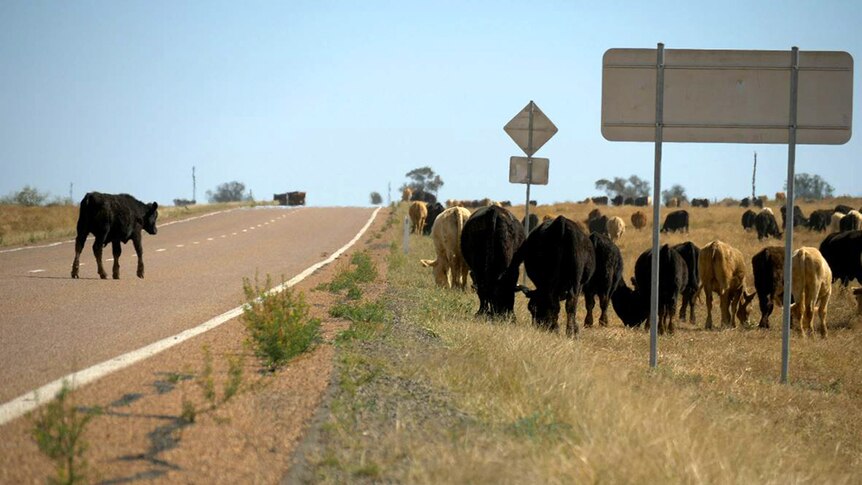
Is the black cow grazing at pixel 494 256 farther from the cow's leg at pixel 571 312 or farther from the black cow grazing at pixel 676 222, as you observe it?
the black cow grazing at pixel 676 222

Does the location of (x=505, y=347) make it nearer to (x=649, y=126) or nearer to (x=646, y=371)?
(x=646, y=371)

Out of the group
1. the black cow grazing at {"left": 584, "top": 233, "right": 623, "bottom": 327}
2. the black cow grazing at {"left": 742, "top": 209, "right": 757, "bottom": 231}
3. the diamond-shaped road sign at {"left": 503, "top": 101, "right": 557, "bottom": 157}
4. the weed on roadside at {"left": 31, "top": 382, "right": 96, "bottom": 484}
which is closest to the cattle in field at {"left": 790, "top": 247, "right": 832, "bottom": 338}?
the black cow grazing at {"left": 584, "top": 233, "right": 623, "bottom": 327}

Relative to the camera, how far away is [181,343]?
33.0 ft

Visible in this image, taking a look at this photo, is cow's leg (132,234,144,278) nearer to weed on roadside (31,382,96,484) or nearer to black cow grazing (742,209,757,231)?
weed on roadside (31,382,96,484)

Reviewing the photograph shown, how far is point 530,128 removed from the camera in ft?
59.8

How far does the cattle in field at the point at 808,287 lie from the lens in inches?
779

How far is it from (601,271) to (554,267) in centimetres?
355

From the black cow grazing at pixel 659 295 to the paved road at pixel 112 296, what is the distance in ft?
19.7

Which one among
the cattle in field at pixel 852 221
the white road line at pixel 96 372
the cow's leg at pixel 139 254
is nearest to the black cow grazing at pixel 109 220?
the cow's leg at pixel 139 254

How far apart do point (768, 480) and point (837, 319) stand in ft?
56.6

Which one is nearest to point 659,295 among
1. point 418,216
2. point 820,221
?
point 418,216

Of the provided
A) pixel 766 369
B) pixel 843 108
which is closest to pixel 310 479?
pixel 843 108

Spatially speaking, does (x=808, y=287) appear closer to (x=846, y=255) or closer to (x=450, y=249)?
(x=846, y=255)

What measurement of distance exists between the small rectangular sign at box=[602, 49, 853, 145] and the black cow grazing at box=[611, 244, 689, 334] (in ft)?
21.0
